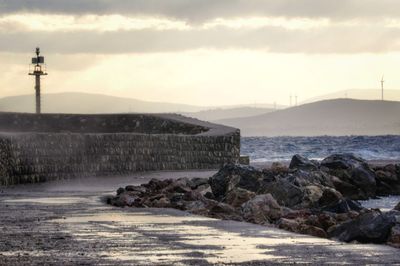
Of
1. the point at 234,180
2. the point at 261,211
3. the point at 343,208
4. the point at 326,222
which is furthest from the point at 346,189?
the point at 326,222

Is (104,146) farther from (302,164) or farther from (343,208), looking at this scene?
(343,208)

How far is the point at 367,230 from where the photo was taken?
1095 centimetres

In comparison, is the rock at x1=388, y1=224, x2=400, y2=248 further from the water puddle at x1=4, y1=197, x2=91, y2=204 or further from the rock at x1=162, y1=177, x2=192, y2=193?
the rock at x1=162, y1=177, x2=192, y2=193

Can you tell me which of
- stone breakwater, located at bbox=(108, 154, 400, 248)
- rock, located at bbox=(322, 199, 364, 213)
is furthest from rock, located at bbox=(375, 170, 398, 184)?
rock, located at bbox=(322, 199, 364, 213)

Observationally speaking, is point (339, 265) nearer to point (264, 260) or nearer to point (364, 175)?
point (264, 260)

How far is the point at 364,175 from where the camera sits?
2423 cm

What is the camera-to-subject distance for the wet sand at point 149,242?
8977 millimetres

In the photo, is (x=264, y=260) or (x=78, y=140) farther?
(x=78, y=140)

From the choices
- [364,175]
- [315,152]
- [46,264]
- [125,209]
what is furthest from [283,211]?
[315,152]

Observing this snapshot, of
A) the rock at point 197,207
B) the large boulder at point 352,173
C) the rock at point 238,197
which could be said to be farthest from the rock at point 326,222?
the large boulder at point 352,173

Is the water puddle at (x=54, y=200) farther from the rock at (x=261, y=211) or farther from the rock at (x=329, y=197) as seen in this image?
the rock at (x=329, y=197)

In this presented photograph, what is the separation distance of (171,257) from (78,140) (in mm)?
19489

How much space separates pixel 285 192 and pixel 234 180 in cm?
202

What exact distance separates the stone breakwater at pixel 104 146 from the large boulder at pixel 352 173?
6.94m
